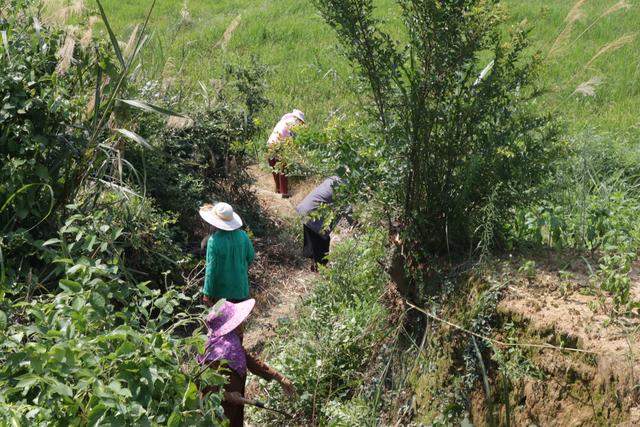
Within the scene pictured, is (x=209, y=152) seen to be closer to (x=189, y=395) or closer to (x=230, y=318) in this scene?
(x=230, y=318)

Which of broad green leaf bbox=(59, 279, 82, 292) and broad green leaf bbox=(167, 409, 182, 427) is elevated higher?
broad green leaf bbox=(59, 279, 82, 292)

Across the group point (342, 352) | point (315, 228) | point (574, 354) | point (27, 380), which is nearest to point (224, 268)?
point (342, 352)

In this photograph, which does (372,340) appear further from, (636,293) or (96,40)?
(96,40)

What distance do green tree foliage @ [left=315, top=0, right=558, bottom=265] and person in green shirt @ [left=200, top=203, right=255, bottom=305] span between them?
46.4 inches

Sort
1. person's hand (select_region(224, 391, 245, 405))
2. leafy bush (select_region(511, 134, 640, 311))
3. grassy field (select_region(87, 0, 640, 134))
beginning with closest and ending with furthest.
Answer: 1. leafy bush (select_region(511, 134, 640, 311))
2. person's hand (select_region(224, 391, 245, 405))
3. grassy field (select_region(87, 0, 640, 134))

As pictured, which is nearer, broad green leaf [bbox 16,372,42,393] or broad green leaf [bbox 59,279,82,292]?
broad green leaf [bbox 16,372,42,393]

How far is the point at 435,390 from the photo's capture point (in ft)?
16.0

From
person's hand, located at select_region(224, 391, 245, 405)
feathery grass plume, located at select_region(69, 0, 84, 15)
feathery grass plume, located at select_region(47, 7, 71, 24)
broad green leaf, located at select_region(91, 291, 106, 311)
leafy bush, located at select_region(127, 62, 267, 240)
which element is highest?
feathery grass plume, located at select_region(69, 0, 84, 15)

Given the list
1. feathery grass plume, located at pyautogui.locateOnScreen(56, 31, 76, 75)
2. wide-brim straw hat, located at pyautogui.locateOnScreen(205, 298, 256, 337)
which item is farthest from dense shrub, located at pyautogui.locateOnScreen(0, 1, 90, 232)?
wide-brim straw hat, located at pyautogui.locateOnScreen(205, 298, 256, 337)

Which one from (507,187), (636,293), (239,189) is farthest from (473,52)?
(239,189)

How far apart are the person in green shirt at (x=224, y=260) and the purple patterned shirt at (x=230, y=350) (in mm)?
718

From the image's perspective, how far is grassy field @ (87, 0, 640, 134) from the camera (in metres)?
10.4

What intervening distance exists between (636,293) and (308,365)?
7.37 feet

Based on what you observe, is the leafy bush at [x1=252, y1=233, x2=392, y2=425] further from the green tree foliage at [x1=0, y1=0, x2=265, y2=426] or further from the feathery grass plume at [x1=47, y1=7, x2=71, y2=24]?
the feathery grass plume at [x1=47, y1=7, x2=71, y2=24]
